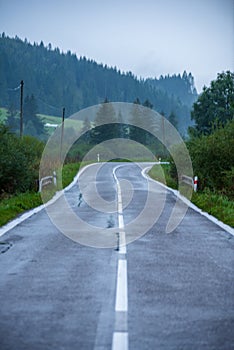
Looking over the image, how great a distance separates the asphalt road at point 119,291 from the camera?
504 centimetres

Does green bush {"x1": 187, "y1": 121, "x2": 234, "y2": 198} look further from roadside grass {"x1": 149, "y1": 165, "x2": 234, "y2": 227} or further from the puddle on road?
the puddle on road

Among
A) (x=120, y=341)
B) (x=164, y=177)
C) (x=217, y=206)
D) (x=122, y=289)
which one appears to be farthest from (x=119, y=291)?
(x=164, y=177)

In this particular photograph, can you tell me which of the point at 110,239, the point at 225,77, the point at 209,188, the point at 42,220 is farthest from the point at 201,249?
the point at 225,77

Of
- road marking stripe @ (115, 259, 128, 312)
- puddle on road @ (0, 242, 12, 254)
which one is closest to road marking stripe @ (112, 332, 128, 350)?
road marking stripe @ (115, 259, 128, 312)

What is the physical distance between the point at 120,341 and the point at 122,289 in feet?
6.63

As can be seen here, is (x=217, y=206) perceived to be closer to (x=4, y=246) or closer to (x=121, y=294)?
(x=4, y=246)

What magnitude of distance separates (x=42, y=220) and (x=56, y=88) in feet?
596

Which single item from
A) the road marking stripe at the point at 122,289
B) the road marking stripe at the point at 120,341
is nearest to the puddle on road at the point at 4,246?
the road marking stripe at the point at 122,289

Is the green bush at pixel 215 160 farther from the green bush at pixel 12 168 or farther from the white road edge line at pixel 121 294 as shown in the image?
the white road edge line at pixel 121 294

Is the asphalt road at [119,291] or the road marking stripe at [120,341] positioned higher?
the road marking stripe at [120,341]

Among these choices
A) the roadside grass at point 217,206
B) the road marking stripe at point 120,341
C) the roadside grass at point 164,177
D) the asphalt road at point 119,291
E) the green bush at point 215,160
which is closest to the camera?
the road marking stripe at point 120,341

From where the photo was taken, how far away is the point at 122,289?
273 inches

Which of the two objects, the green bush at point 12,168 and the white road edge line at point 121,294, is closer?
the white road edge line at point 121,294

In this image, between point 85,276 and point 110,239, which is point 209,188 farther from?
point 85,276
